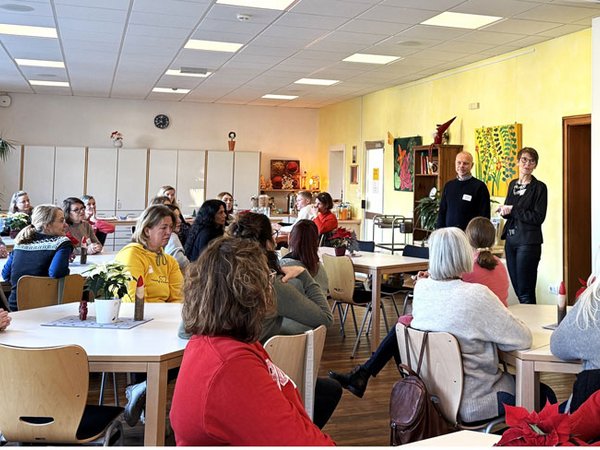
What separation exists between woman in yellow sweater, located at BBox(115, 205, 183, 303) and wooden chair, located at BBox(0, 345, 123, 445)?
1619 millimetres

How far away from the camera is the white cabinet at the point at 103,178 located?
12758mm

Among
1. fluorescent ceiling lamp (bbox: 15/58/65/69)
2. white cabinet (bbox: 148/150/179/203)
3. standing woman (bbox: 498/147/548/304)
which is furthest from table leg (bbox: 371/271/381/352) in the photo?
white cabinet (bbox: 148/150/179/203)

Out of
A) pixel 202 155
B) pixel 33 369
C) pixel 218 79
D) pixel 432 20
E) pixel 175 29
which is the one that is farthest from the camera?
pixel 202 155

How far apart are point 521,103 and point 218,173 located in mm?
7156

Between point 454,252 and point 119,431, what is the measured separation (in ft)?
5.76

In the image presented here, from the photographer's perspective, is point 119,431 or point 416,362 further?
point 416,362

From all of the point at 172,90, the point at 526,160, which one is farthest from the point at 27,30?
the point at 526,160

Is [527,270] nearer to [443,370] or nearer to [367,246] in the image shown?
[367,246]

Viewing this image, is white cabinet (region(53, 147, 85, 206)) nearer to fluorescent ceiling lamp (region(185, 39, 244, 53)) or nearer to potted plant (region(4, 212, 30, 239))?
fluorescent ceiling lamp (region(185, 39, 244, 53))

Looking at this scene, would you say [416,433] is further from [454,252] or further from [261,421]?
[261,421]

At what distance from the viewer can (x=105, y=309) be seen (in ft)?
10.5

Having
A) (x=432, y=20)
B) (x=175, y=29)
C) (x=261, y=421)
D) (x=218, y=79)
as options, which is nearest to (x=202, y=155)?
(x=218, y=79)

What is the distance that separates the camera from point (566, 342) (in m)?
2.68

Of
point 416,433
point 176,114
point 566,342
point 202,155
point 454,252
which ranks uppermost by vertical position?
point 176,114
